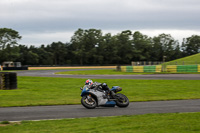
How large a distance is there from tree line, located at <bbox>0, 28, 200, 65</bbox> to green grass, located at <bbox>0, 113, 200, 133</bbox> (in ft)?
296

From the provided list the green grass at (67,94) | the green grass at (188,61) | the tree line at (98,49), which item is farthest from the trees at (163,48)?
the green grass at (67,94)

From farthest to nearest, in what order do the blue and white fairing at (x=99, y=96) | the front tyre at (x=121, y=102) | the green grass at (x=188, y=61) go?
the green grass at (x=188, y=61), the front tyre at (x=121, y=102), the blue and white fairing at (x=99, y=96)

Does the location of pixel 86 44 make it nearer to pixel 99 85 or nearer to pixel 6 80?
pixel 6 80

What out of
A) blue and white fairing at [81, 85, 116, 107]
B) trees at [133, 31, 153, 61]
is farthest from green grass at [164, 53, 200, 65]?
trees at [133, 31, 153, 61]

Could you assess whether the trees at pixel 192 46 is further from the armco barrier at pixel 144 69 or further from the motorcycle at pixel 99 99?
the motorcycle at pixel 99 99

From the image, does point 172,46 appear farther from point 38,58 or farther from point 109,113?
point 109,113

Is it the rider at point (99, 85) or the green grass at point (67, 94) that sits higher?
the rider at point (99, 85)

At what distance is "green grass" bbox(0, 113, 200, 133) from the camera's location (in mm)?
7089

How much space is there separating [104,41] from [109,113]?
10126cm

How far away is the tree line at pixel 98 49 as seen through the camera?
101988 mm

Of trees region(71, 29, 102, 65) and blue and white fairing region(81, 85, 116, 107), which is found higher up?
trees region(71, 29, 102, 65)

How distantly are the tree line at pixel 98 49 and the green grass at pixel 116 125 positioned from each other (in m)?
90.3

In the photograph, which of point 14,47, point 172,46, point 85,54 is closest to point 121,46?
point 85,54

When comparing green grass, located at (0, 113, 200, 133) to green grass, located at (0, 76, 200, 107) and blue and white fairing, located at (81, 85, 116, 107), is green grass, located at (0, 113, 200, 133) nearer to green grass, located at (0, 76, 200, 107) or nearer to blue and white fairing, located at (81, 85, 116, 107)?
blue and white fairing, located at (81, 85, 116, 107)
